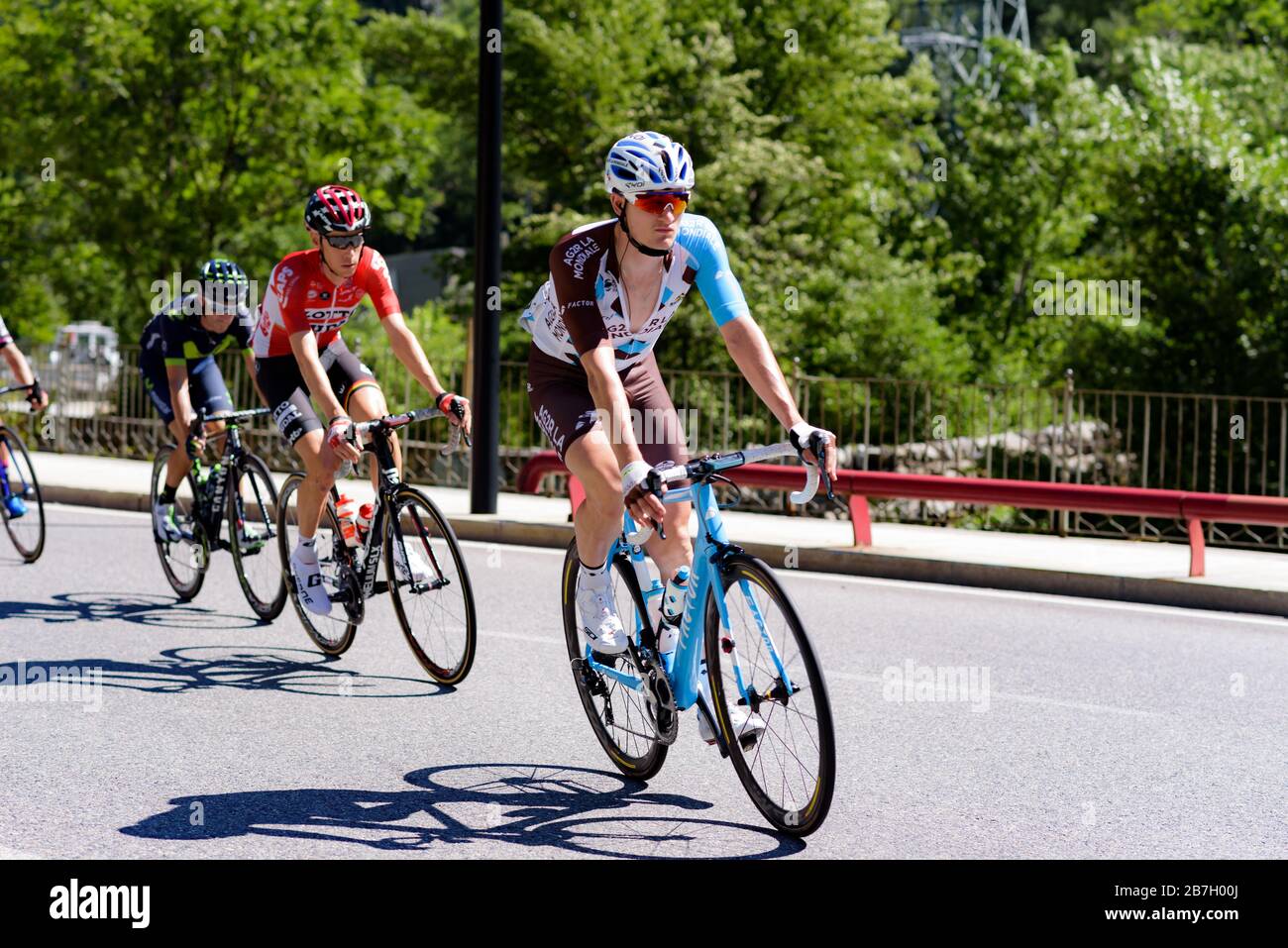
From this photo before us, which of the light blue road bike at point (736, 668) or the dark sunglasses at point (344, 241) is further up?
the dark sunglasses at point (344, 241)

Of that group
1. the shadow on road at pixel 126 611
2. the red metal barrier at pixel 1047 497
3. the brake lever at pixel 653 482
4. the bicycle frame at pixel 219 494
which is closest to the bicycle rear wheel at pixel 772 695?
the brake lever at pixel 653 482

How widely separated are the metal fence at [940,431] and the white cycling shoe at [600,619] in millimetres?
8251

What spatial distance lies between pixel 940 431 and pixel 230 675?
932 centimetres

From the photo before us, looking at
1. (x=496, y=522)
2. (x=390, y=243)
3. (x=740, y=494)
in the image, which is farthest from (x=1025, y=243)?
(x=390, y=243)

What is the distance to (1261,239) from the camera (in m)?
19.0

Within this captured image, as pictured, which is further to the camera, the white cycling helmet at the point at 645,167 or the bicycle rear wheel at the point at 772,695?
the white cycling helmet at the point at 645,167

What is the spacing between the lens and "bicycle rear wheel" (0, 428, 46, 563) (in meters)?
10.6

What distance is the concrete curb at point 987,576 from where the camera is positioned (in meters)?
10.3

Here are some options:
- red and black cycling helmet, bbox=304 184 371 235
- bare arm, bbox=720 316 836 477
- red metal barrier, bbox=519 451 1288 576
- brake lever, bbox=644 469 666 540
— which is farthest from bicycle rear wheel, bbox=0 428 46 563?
brake lever, bbox=644 469 666 540

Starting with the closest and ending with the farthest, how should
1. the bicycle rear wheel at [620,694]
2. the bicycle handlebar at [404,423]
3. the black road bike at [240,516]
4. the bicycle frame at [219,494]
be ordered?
the bicycle rear wheel at [620,694]
the bicycle handlebar at [404,423]
the black road bike at [240,516]
the bicycle frame at [219,494]

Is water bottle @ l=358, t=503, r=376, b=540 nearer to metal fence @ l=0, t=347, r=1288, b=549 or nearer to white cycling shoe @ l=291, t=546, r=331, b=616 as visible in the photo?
white cycling shoe @ l=291, t=546, r=331, b=616

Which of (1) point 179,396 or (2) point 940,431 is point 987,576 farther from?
(1) point 179,396

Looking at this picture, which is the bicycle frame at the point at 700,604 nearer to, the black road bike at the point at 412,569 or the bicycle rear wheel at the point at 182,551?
the black road bike at the point at 412,569
